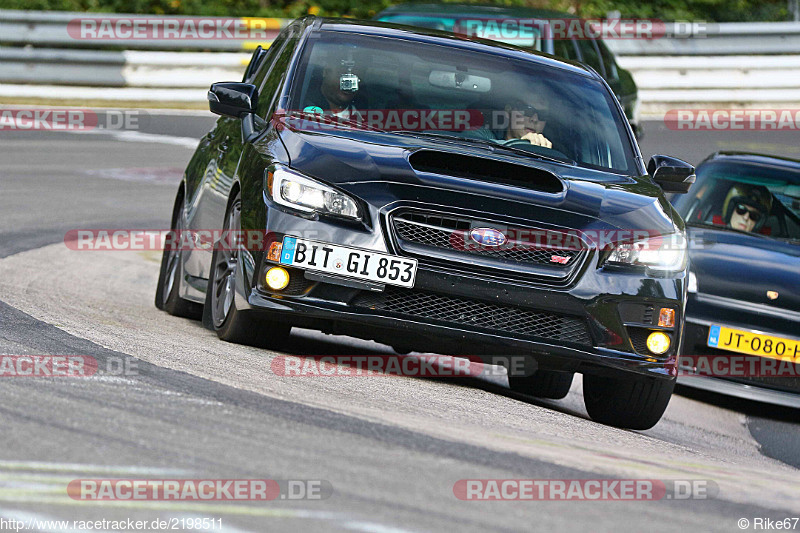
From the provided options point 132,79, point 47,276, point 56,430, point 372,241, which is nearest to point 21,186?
point 47,276

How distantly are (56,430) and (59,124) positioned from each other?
1472cm

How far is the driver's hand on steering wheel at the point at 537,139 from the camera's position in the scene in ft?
24.1

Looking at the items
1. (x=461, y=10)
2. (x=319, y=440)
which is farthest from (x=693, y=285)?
(x=461, y=10)

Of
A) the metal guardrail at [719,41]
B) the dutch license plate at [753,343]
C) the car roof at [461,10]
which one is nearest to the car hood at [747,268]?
the dutch license plate at [753,343]

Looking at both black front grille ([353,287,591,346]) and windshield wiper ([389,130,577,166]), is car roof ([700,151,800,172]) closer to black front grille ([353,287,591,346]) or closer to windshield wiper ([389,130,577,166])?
windshield wiper ([389,130,577,166])

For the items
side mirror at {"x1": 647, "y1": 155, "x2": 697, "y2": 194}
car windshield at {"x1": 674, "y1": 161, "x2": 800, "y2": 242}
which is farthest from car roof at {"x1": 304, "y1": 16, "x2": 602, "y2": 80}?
car windshield at {"x1": 674, "y1": 161, "x2": 800, "y2": 242}

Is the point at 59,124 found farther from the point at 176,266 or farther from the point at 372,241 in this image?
the point at 372,241

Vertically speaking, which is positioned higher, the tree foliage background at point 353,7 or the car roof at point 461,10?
the car roof at point 461,10

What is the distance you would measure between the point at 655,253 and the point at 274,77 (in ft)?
8.06

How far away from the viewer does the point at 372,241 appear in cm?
627

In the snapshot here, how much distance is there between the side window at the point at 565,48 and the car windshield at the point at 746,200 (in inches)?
144

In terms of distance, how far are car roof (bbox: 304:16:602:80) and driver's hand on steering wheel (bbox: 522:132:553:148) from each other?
0.67 meters

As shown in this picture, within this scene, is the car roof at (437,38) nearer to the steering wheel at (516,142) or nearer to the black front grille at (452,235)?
the steering wheel at (516,142)

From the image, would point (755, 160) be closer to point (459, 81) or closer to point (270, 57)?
point (459, 81)
